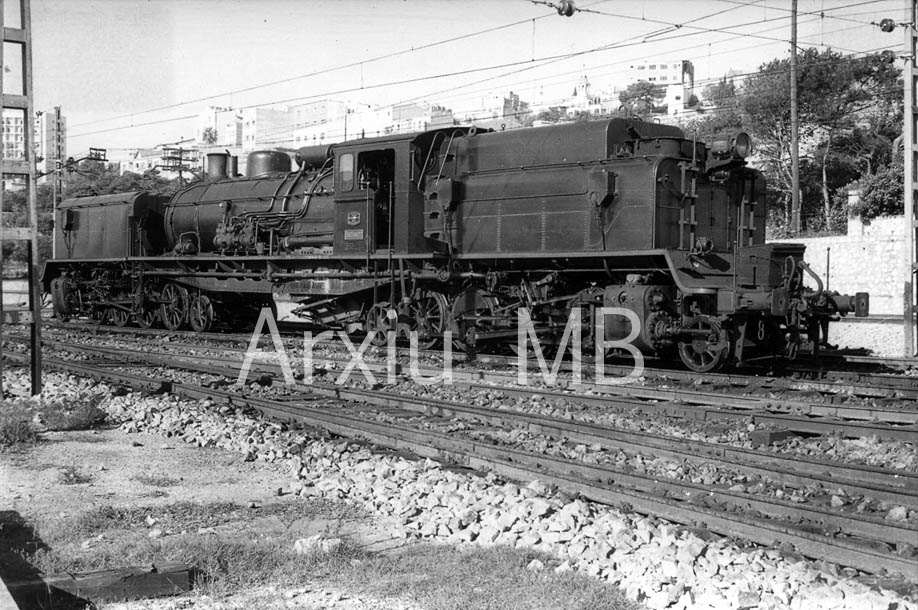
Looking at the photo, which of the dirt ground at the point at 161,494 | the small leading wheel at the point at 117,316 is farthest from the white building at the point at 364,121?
the dirt ground at the point at 161,494

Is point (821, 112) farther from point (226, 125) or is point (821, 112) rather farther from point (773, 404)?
point (226, 125)

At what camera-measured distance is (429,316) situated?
14859 millimetres

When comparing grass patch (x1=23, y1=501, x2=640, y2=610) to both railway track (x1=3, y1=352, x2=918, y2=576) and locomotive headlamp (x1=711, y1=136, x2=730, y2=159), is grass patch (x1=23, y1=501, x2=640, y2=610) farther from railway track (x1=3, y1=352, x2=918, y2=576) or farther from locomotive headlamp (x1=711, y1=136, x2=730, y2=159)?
locomotive headlamp (x1=711, y1=136, x2=730, y2=159)

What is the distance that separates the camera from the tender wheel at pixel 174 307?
20.3 meters

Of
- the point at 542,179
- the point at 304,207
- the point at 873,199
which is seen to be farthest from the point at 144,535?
the point at 873,199

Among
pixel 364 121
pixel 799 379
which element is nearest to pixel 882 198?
pixel 799 379

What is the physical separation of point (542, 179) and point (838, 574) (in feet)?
30.4

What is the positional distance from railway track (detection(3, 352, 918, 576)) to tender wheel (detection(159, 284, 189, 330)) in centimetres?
1011

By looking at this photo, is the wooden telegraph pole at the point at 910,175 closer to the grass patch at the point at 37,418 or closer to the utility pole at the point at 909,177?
the utility pole at the point at 909,177

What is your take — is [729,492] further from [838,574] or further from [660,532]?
[838,574]

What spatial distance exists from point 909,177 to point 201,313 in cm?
1464

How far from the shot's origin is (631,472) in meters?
6.60

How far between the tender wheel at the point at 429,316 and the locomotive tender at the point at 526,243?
29 millimetres

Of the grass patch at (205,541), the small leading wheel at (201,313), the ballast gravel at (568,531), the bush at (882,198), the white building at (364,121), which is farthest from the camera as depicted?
the white building at (364,121)
